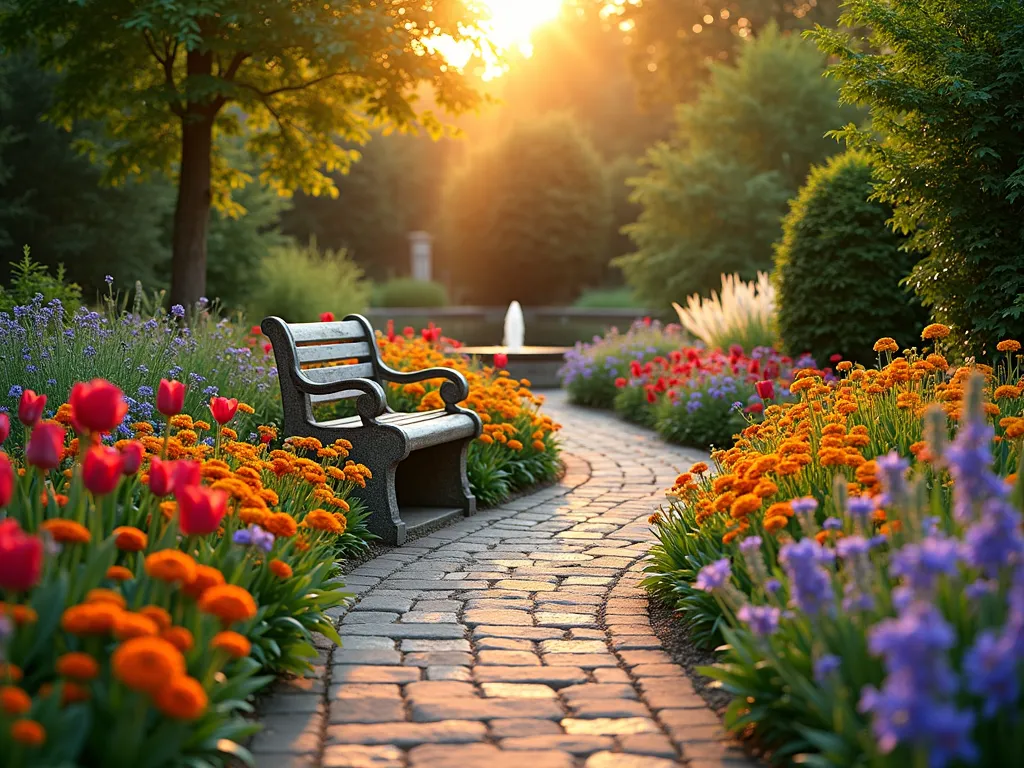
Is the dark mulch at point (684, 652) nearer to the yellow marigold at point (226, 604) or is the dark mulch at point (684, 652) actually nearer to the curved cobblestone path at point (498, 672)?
the curved cobblestone path at point (498, 672)

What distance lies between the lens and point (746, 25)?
100 ft

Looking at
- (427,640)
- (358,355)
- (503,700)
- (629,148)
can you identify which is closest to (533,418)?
(358,355)

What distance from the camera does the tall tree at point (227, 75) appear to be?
9961 mm

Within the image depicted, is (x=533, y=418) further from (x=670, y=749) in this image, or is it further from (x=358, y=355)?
(x=670, y=749)

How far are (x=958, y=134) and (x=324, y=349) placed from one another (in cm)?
415

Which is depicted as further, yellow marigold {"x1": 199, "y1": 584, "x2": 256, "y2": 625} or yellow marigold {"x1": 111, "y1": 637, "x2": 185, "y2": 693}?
yellow marigold {"x1": 199, "y1": 584, "x2": 256, "y2": 625}

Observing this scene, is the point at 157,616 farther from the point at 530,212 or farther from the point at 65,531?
the point at 530,212

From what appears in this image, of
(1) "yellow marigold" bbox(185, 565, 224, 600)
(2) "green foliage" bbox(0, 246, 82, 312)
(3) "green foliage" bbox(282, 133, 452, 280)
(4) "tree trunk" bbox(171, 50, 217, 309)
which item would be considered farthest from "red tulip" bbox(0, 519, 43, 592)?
(3) "green foliage" bbox(282, 133, 452, 280)

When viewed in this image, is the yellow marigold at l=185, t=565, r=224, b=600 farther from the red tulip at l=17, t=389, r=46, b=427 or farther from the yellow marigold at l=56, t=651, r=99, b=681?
the red tulip at l=17, t=389, r=46, b=427

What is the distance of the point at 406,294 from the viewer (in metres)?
31.5

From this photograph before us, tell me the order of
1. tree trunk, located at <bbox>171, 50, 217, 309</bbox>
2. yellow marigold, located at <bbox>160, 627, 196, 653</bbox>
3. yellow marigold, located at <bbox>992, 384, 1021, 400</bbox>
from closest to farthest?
yellow marigold, located at <bbox>160, 627, 196, 653</bbox> < yellow marigold, located at <bbox>992, 384, 1021, 400</bbox> < tree trunk, located at <bbox>171, 50, 217, 309</bbox>

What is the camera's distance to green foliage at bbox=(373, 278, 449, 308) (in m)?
31.5

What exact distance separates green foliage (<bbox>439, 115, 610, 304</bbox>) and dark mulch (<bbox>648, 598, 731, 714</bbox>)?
99.5 feet

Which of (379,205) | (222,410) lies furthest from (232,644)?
(379,205)
